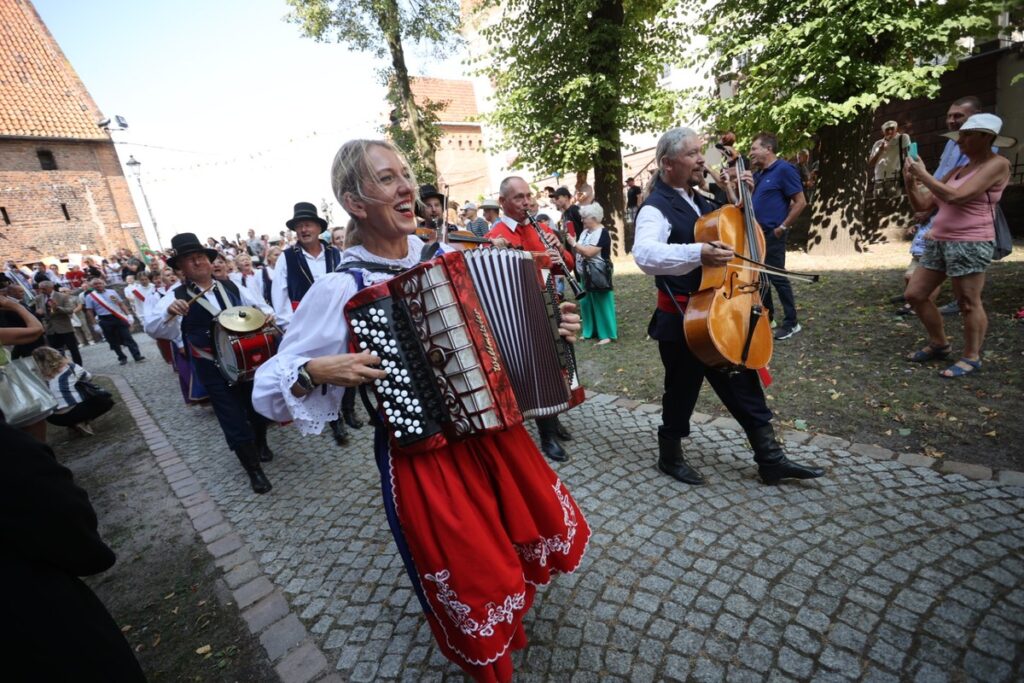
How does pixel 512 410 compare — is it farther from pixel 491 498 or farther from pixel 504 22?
pixel 504 22

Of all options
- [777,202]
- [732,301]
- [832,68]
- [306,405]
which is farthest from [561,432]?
[832,68]

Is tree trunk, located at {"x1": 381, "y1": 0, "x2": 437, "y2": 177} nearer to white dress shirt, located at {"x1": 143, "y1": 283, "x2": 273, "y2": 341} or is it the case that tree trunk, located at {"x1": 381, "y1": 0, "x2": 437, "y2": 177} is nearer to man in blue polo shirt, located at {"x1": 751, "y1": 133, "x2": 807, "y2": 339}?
man in blue polo shirt, located at {"x1": 751, "y1": 133, "x2": 807, "y2": 339}

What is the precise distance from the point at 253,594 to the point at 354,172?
2.83m

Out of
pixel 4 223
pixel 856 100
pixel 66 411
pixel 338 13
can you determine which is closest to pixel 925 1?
pixel 856 100

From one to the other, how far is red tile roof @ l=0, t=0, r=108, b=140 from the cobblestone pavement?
105 ft

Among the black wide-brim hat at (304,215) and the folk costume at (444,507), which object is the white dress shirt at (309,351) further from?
the black wide-brim hat at (304,215)

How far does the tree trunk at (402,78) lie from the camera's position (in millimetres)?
15594

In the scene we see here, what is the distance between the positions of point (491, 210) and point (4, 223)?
28862mm

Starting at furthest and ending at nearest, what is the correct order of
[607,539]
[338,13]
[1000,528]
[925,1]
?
[338,13]
[925,1]
[607,539]
[1000,528]

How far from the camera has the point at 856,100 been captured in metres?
8.62

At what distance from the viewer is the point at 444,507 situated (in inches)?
72.2

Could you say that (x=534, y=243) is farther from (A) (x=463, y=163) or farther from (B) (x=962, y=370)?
(A) (x=463, y=163)

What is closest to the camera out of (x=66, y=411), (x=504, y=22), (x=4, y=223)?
(x=66, y=411)

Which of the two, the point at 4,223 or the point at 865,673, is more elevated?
the point at 4,223
